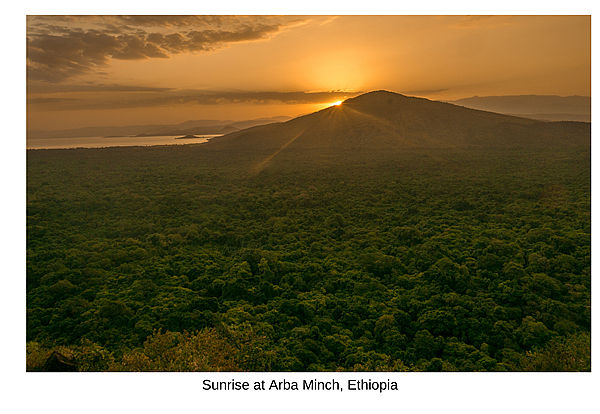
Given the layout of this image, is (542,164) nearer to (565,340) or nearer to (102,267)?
(565,340)

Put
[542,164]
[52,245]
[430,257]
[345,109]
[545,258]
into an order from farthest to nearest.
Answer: [345,109], [542,164], [52,245], [430,257], [545,258]

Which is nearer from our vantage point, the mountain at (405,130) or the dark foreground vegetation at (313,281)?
the dark foreground vegetation at (313,281)

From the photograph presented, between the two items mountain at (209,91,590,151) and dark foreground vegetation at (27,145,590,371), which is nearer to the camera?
dark foreground vegetation at (27,145,590,371)

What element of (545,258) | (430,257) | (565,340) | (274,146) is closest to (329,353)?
(565,340)

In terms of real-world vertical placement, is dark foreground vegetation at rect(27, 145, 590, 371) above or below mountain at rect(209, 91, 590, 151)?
below

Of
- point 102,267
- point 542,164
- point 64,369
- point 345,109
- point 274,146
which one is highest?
point 345,109
